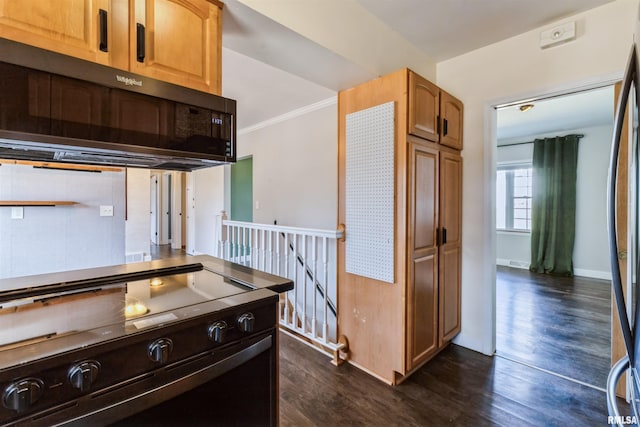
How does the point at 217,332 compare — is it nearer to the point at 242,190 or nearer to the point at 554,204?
the point at 242,190

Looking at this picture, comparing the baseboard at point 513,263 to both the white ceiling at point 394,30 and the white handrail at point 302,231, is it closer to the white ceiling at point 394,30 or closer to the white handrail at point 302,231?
the white ceiling at point 394,30

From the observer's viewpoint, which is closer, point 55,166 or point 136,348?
point 136,348

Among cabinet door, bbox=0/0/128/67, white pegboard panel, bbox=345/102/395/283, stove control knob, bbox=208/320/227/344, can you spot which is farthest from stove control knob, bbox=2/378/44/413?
white pegboard panel, bbox=345/102/395/283

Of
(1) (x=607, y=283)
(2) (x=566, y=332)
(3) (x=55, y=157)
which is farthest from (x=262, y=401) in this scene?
(1) (x=607, y=283)

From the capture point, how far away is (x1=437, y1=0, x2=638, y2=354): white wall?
2.13 meters

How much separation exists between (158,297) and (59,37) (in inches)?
37.5

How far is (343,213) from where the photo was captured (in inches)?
93.4

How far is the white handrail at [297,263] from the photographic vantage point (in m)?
2.52

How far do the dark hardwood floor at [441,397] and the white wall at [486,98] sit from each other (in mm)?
399

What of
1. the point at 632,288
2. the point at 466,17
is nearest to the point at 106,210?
the point at 466,17

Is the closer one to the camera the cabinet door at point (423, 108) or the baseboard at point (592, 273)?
the cabinet door at point (423, 108)

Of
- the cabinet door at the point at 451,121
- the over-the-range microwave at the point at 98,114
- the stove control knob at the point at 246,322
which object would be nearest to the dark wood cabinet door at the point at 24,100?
the over-the-range microwave at the point at 98,114

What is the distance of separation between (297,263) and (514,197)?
203 inches

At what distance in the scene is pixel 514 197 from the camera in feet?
19.7
